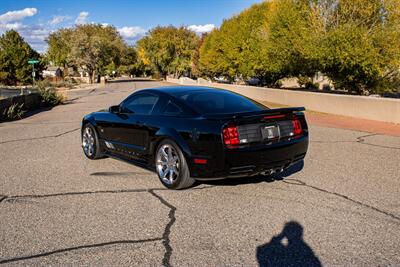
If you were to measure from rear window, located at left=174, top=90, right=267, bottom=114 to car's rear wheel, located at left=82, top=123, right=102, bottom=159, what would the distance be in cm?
223

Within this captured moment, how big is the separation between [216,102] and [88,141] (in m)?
3.04

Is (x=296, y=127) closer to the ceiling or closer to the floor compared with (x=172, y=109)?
closer to the floor

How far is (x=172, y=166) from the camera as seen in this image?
5621mm

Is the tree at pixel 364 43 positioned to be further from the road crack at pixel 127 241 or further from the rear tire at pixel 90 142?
the road crack at pixel 127 241

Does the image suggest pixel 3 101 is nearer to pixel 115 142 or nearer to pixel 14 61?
pixel 115 142

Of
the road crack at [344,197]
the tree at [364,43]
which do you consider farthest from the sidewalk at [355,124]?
the road crack at [344,197]

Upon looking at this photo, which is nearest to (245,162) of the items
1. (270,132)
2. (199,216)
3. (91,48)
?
(270,132)

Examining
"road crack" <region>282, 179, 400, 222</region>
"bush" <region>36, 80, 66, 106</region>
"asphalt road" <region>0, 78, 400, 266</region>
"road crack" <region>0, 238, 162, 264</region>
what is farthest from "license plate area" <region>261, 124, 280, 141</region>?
"bush" <region>36, 80, 66, 106</region>

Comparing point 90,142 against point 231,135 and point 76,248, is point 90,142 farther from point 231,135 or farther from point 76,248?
point 76,248

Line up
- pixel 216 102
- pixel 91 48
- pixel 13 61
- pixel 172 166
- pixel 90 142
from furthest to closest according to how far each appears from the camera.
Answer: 1. pixel 91 48
2. pixel 13 61
3. pixel 90 142
4. pixel 216 102
5. pixel 172 166

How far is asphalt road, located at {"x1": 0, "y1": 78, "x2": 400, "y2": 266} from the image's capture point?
367 centimetres

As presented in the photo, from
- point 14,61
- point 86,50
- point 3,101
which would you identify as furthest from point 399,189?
point 86,50

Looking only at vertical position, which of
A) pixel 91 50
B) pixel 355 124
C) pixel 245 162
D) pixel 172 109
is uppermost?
pixel 91 50

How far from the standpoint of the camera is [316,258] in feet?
11.7
